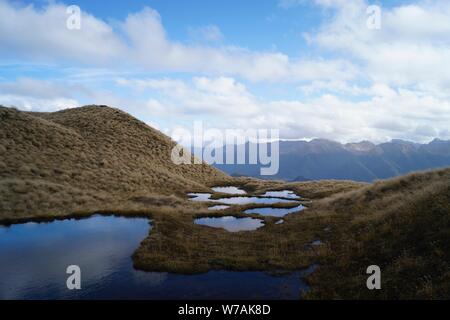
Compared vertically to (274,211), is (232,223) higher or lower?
lower

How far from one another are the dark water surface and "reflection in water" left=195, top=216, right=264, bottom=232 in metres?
7.54

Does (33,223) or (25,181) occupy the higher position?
(25,181)

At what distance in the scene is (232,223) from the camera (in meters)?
28.8

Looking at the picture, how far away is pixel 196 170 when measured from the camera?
3022 inches

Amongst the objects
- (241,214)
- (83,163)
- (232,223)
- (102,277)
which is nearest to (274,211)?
(241,214)

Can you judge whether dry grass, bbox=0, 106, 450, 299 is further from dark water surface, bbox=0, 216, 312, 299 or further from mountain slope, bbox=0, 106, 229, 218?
A: dark water surface, bbox=0, 216, 312, 299

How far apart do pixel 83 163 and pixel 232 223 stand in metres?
29.9

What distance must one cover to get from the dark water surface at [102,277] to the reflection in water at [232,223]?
754 cm

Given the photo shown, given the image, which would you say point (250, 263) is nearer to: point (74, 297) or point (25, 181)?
point (74, 297)

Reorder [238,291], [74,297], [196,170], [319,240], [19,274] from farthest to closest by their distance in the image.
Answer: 1. [196,170]
2. [319,240]
3. [19,274]
4. [238,291]
5. [74,297]

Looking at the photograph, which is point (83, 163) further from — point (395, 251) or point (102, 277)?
point (395, 251)

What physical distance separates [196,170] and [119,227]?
5175cm

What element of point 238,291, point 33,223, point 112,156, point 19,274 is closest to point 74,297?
point 19,274

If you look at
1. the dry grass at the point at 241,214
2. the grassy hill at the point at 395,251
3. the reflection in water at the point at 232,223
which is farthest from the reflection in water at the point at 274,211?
the grassy hill at the point at 395,251
